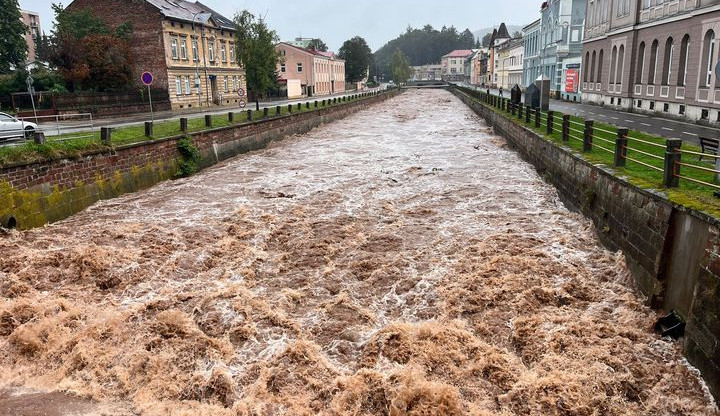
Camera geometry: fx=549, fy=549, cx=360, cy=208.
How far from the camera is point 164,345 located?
7.42 meters

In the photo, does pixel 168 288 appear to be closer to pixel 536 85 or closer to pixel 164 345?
pixel 164 345

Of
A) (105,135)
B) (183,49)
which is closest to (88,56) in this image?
(183,49)

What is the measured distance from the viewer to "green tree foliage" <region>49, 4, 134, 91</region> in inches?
1486

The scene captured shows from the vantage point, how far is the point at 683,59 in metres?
27.9

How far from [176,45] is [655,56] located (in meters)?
34.6

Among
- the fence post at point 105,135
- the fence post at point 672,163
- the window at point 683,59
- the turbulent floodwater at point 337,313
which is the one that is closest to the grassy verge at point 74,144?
the fence post at point 105,135

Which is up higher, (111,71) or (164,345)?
(111,71)

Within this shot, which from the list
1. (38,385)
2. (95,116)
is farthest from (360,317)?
(95,116)

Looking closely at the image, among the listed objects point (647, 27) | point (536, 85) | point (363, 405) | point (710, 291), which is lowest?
point (363, 405)

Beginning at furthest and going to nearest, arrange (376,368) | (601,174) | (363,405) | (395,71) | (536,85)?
1. (395,71)
2. (536,85)
3. (601,174)
4. (376,368)
5. (363,405)

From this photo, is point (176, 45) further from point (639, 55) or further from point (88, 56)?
point (639, 55)

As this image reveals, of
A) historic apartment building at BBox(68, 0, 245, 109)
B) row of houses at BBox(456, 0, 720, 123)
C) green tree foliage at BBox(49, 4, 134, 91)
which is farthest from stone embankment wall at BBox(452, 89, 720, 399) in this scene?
green tree foliage at BBox(49, 4, 134, 91)

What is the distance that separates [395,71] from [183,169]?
128 metres

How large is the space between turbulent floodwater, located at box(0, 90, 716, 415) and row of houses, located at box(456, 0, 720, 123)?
7511 millimetres
